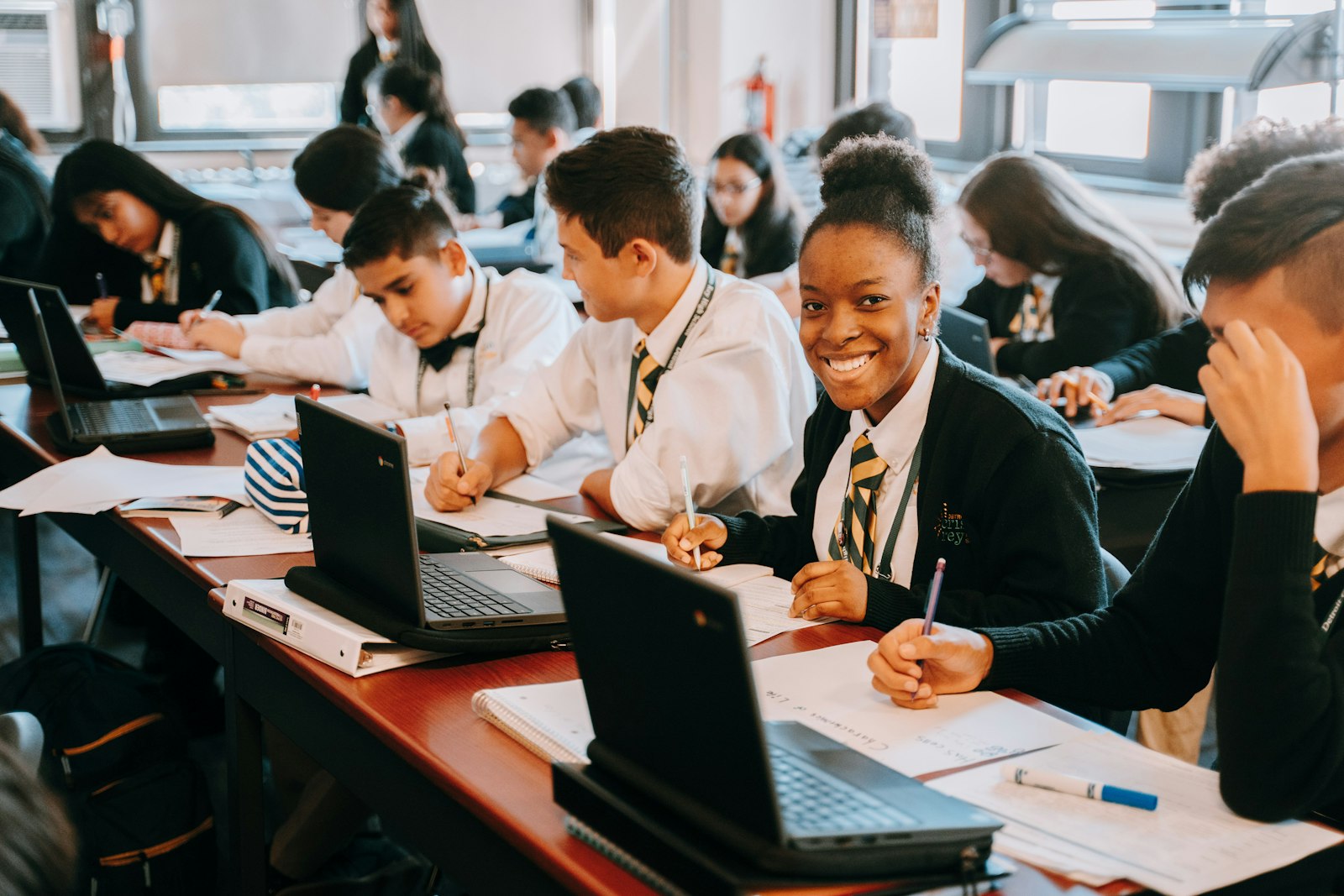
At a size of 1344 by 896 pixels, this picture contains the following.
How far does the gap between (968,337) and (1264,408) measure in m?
1.57

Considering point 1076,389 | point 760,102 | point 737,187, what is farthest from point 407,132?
point 1076,389

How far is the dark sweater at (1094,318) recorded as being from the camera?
2988 mm

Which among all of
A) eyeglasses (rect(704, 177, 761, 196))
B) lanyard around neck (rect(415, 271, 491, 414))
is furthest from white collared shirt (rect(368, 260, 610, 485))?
eyeglasses (rect(704, 177, 761, 196))

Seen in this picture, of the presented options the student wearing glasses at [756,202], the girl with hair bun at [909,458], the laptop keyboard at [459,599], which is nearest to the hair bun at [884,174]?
the girl with hair bun at [909,458]

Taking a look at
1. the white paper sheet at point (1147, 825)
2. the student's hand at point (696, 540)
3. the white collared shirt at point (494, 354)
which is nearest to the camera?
the white paper sheet at point (1147, 825)

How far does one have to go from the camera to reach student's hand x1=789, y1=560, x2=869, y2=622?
1478mm

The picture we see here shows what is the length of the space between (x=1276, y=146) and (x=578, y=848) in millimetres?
2295

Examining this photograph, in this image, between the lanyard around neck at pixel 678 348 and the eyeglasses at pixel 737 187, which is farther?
the eyeglasses at pixel 737 187

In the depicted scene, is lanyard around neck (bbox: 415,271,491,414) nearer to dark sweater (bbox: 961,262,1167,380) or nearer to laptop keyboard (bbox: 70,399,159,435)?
laptop keyboard (bbox: 70,399,159,435)

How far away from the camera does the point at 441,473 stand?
2031mm

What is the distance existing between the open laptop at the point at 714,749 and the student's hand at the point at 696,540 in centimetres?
65

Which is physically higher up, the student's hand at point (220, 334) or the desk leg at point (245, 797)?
the student's hand at point (220, 334)

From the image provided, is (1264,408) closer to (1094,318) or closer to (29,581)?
(1094,318)

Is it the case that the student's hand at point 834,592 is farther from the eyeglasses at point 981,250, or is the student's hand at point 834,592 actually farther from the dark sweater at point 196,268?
the dark sweater at point 196,268
